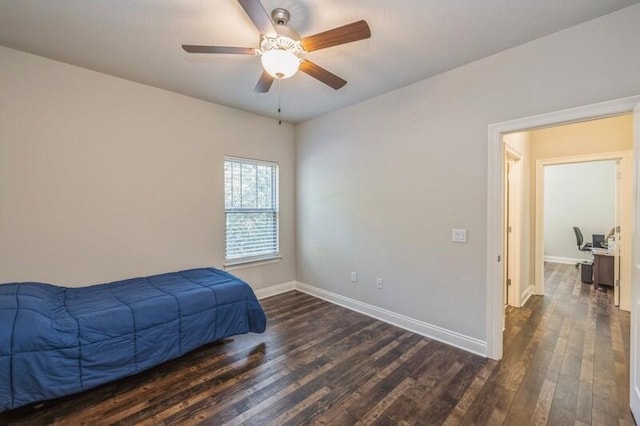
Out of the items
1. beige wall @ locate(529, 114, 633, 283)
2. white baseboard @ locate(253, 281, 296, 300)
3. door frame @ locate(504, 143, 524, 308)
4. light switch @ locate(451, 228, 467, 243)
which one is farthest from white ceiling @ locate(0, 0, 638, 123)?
white baseboard @ locate(253, 281, 296, 300)

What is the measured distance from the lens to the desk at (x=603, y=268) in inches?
180

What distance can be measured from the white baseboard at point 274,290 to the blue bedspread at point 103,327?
131 cm

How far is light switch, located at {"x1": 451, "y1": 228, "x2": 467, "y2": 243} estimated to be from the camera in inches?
108

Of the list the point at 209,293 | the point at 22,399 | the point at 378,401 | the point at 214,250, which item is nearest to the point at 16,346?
the point at 22,399

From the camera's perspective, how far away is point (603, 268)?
4656mm

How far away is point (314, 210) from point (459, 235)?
2157 millimetres

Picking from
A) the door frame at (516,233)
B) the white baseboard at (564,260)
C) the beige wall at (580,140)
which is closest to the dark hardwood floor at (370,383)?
the door frame at (516,233)

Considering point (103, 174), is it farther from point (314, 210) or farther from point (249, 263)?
point (314, 210)

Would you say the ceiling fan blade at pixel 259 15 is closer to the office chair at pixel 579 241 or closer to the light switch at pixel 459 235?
the light switch at pixel 459 235

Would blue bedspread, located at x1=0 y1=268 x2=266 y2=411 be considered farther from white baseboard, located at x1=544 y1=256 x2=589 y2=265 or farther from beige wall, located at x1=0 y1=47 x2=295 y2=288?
white baseboard, located at x1=544 y1=256 x2=589 y2=265

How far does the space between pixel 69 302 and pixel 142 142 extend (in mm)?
1743

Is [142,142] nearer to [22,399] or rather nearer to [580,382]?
[22,399]

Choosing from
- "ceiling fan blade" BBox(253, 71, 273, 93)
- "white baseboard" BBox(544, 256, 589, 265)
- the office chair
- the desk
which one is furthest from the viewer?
"white baseboard" BBox(544, 256, 589, 265)

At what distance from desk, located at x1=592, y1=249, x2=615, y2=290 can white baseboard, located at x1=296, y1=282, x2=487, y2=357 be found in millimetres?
3640
